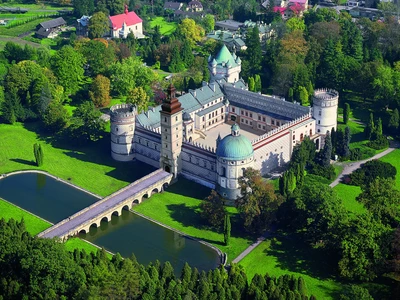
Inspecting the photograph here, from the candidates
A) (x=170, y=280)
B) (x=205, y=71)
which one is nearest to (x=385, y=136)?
(x=205, y=71)

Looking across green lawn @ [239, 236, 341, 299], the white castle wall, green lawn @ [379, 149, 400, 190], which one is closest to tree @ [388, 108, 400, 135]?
green lawn @ [379, 149, 400, 190]

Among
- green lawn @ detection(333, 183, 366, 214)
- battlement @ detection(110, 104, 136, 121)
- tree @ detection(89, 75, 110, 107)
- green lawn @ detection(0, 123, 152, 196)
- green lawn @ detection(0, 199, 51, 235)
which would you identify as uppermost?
battlement @ detection(110, 104, 136, 121)

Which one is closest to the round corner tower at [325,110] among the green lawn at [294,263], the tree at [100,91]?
the green lawn at [294,263]

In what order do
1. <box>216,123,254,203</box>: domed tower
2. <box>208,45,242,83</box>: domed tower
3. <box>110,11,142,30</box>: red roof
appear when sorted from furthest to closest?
<box>110,11,142,30</box>: red roof, <box>208,45,242,83</box>: domed tower, <box>216,123,254,203</box>: domed tower

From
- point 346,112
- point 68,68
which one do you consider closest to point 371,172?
point 346,112

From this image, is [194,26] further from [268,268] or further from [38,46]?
[268,268]

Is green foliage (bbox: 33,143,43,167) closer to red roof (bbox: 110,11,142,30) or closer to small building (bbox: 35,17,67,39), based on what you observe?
red roof (bbox: 110,11,142,30)
